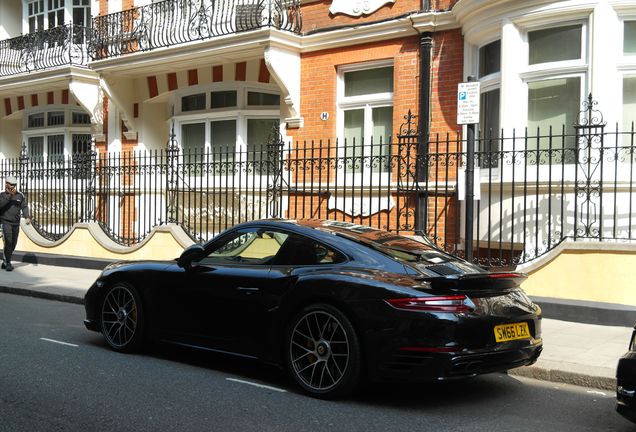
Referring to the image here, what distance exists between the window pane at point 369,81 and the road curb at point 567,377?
24.1ft

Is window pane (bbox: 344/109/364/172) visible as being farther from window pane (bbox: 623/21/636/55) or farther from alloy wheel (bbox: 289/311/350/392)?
alloy wheel (bbox: 289/311/350/392)

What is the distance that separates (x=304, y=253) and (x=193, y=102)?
35.2 ft

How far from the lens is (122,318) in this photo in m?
7.07

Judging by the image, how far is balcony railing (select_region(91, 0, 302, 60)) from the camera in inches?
524

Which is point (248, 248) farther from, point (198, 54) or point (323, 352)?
point (198, 54)

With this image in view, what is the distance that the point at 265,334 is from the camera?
5879mm

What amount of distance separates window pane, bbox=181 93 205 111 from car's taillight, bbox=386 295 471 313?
1147 centimetres

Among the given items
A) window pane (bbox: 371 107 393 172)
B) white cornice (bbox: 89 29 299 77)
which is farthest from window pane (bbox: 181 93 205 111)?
window pane (bbox: 371 107 393 172)

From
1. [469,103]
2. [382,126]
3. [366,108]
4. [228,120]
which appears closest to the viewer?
[469,103]

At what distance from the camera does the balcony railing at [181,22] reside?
1331cm

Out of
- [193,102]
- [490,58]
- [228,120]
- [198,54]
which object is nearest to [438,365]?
Result: [490,58]

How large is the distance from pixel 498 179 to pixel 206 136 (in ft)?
24.9

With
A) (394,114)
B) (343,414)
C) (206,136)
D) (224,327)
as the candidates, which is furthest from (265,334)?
(206,136)

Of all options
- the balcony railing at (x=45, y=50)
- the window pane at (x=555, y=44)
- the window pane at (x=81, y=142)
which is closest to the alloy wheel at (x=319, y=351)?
the window pane at (x=555, y=44)
